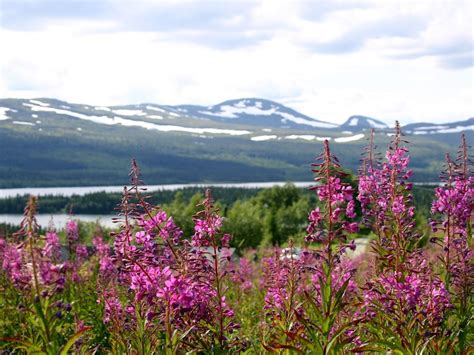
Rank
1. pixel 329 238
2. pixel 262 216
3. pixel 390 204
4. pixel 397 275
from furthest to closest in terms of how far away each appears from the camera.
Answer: pixel 262 216 → pixel 390 204 → pixel 397 275 → pixel 329 238

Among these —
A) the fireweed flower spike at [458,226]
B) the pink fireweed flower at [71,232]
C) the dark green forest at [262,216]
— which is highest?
the fireweed flower spike at [458,226]

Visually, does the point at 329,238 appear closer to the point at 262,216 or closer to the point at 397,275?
the point at 397,275

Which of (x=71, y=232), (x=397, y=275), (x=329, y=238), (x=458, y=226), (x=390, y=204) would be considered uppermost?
(x=390, y=204)

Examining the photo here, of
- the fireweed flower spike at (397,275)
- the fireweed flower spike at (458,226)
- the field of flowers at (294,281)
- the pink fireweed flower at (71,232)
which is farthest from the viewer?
the pink fireweed flower at (71,232)

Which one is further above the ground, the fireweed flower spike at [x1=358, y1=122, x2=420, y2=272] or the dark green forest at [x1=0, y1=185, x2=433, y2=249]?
the fireweed flower spike at [x1=358, y1=122, x2=420, y2=272]

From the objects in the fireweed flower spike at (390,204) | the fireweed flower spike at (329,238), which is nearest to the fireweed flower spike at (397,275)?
the fireweed flower spike at (390,204)

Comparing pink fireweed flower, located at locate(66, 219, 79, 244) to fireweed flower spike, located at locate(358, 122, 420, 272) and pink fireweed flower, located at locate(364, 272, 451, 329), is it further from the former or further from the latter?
pink fireweed flower, located at locate(364, 272, 451, 329)

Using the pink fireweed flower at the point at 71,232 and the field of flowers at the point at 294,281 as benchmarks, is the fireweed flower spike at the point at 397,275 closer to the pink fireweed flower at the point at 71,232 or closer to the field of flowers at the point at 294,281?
the field of flowers at the point at 294,281

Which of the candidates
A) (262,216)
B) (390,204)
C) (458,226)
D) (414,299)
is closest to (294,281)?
(414,299)

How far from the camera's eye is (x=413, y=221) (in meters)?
7.79

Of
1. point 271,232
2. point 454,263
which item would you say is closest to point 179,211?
point 271,232

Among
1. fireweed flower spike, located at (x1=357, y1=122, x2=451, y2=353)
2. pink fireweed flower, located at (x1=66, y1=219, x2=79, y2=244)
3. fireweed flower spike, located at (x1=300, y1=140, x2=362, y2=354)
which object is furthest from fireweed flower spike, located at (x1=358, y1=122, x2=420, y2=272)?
pink fireweed flower, located at (x1=66, y1=219, x2=79, y2=244)

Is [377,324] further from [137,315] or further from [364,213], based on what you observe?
[137,315]

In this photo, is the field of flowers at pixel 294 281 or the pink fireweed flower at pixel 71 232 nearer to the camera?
the field of flowers at pixel 294 281
